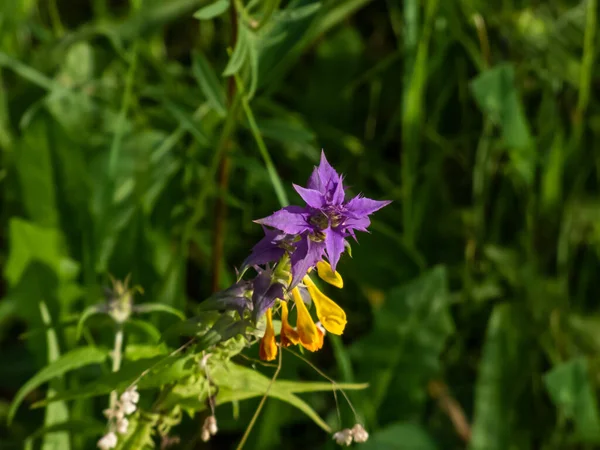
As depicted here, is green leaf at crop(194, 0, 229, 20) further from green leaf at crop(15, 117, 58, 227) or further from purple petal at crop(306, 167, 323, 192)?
green leaf at crop(15, 117, 58, 227)

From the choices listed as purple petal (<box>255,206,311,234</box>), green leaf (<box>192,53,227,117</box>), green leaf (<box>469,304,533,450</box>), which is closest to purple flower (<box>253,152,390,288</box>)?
purple petal (<box>255,206,311,234</box>)

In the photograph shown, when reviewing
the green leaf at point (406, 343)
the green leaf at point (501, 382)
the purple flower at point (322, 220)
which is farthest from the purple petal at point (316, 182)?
the green leaf at point (501, 382)

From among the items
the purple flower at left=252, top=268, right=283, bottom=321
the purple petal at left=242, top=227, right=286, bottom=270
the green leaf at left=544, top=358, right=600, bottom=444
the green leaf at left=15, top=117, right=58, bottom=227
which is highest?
the green leaf at left=15, top=117, right=58, bottom=227

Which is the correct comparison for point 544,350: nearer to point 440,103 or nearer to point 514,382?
point 514,382

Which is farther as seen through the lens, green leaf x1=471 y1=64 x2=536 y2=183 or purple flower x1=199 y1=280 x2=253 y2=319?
green leaf x1=471 y1=64 x2=536 y2=183

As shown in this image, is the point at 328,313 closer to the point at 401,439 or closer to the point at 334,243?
the point at 334,243

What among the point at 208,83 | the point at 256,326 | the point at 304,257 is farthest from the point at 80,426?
the point at 208,83
